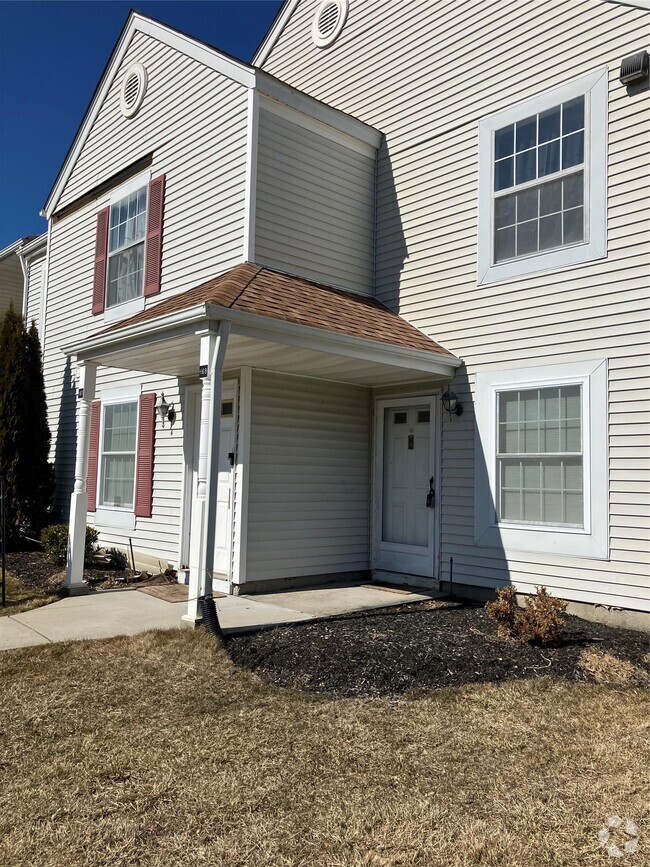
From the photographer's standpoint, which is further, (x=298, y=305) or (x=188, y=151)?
(x=188, y=151)

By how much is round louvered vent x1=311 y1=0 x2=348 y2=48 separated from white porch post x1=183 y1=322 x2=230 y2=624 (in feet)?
21.5

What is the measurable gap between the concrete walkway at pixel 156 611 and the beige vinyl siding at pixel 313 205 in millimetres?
3829

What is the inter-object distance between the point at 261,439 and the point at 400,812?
5148 millimetres

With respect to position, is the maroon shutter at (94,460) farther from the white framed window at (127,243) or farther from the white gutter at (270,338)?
the white gutter at (270,338)

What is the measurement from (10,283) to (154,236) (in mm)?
8271

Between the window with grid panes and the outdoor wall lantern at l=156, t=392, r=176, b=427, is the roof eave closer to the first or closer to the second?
the window with grid panes

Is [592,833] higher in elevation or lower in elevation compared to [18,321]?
lower

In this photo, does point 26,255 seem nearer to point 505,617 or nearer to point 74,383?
point 74,383

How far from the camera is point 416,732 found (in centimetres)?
398

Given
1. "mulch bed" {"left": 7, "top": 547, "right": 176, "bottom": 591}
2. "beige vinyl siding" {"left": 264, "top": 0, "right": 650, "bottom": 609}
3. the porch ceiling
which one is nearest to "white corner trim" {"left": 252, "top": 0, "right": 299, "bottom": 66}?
"beige vinyl siding" {"left": 264, "top": 0, "right": 650, "bottom": 609}

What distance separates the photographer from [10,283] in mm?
16344

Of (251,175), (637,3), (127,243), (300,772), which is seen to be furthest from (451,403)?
(127,243)

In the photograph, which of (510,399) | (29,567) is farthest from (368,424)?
(29,567)

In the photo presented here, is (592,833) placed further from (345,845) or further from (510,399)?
→ (510,399)
